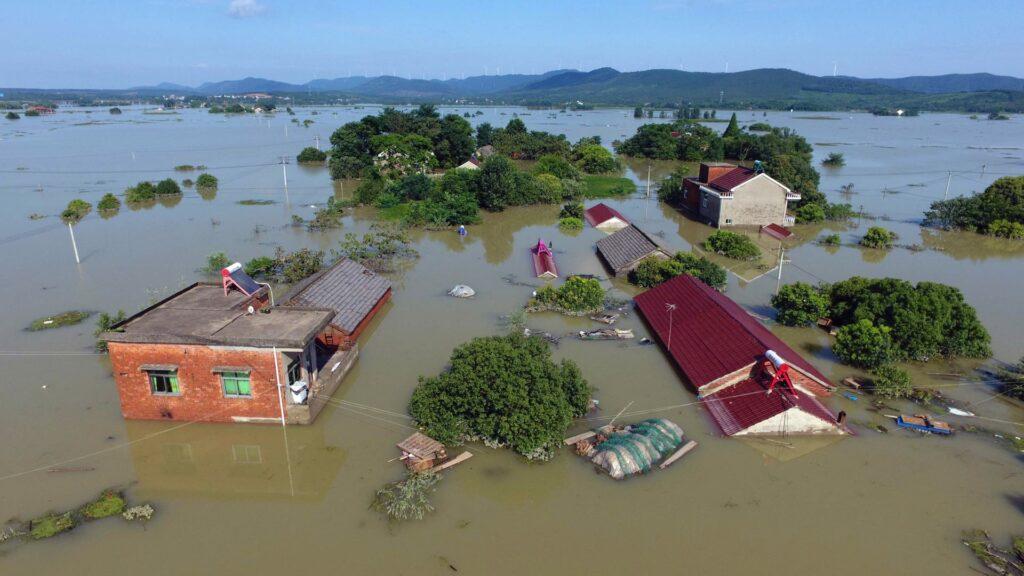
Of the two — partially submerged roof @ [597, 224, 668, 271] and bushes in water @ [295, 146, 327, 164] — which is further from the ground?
bushes in water @ [295, 146, 327, 164]

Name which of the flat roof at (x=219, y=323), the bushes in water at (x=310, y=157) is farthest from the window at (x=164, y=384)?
the bushes in water at (x=310, y=157)

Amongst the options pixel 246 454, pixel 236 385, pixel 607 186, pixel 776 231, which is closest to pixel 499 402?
pixel 246 454

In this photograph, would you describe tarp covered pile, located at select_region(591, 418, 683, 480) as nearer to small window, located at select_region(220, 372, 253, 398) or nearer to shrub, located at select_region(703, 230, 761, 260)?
small window, located at select_region(220, 372, 253, 398)

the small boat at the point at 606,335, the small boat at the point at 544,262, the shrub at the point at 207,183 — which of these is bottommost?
the small boat at the point at 606,335

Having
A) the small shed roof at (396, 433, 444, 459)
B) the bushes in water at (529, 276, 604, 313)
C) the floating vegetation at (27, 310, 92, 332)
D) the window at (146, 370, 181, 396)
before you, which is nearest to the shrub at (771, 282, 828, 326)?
the bushes in water at (529, 276, 604, 313)

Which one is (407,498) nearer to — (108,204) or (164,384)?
(164,384)

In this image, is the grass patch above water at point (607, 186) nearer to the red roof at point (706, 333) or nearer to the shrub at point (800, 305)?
the red roof at point (706, 333)

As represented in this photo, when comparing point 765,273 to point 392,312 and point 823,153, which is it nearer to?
point 392,312
